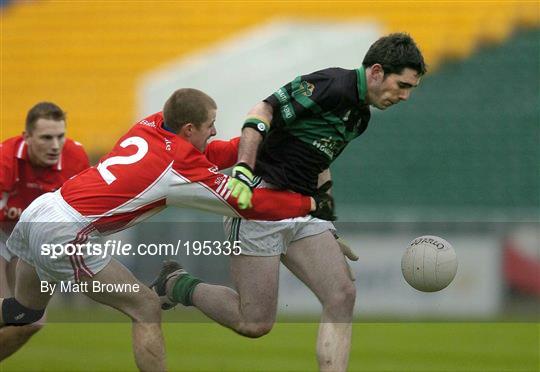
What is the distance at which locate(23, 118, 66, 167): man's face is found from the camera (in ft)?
22.7

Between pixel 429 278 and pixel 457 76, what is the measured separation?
34.1 feet

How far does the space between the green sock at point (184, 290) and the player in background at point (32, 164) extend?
5.05 ft

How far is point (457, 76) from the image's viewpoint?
15.9m

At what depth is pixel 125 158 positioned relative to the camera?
5.55 meters

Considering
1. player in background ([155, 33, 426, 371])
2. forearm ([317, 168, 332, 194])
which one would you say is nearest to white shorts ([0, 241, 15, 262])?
player in background ([155, 33, 426, 371])

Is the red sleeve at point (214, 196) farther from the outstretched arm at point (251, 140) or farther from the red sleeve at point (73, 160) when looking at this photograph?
the red sleeve at point (73, 160)

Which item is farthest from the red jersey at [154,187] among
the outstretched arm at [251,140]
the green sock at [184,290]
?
the green sock at [184,290]

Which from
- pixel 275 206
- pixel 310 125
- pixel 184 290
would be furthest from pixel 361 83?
pixel 184 290

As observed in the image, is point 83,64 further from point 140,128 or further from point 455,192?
point 140,128

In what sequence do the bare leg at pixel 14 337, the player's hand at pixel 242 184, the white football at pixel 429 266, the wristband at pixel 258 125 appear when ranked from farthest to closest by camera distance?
the bare leg at pixel 14 337
the white football at pixel 429 266
the wristband at pixel 258 125
the player's hand at pixel 242 184

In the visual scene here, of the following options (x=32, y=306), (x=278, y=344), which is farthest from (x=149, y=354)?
(x=278, y=344)

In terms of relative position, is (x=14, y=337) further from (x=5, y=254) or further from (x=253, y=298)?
(x=253, y=298)

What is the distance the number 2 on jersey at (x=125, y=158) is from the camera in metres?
5.53

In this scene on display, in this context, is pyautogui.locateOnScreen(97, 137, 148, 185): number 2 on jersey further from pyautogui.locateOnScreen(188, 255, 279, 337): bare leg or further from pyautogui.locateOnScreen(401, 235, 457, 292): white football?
pyautogui.locateOnScreen(401, 235, 457, 292): white football
